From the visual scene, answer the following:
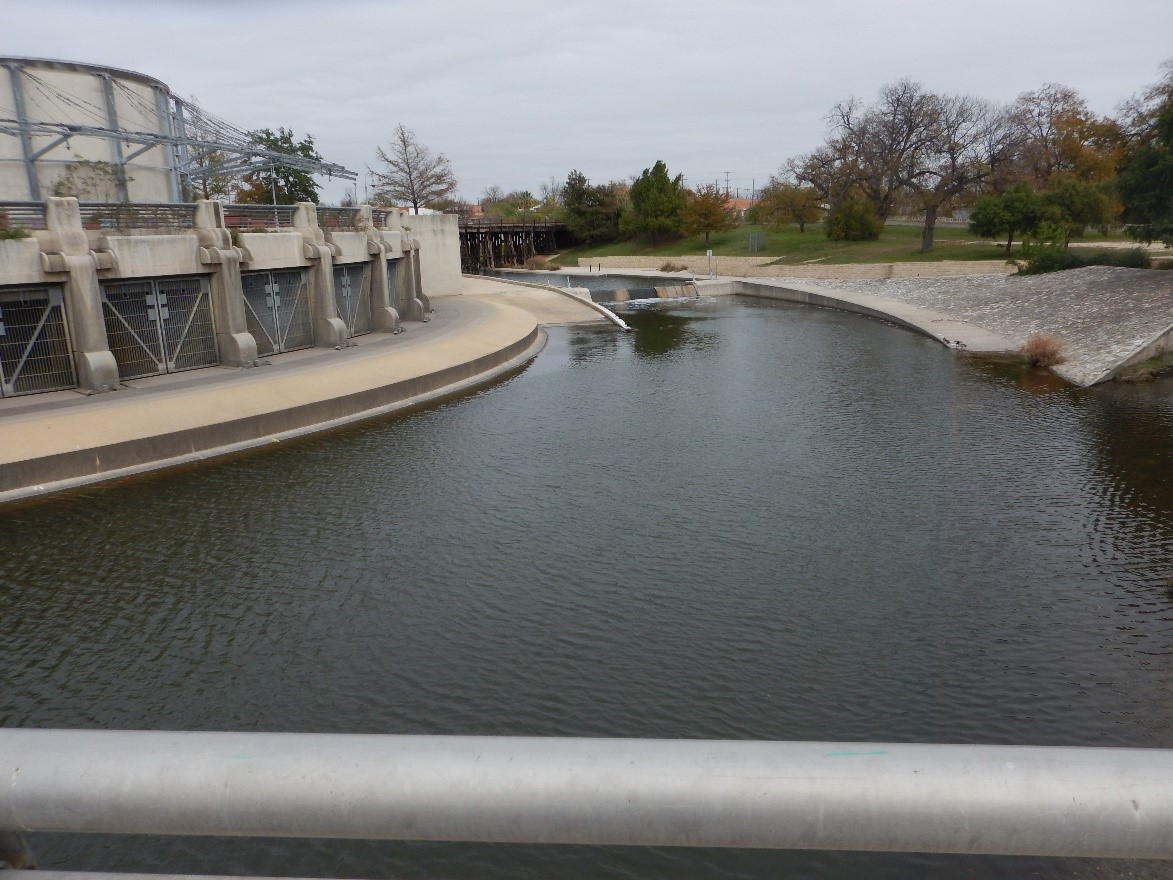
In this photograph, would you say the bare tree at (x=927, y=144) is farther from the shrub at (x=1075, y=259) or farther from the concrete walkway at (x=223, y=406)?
the concrete walkway at (x=223, y=406)

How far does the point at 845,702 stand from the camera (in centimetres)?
940

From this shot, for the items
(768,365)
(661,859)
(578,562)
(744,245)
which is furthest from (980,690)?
(744,245)

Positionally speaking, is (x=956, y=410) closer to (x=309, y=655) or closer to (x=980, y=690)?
(x=980, y=690)

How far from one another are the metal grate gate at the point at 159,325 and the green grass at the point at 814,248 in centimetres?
5024

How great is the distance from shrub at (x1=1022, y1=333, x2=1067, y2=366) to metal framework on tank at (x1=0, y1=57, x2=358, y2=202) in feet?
93.9

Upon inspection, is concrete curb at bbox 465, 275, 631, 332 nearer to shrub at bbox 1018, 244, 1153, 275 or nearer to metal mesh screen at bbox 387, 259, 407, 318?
metal mesh screen at bbox 387, 259, 407, 318

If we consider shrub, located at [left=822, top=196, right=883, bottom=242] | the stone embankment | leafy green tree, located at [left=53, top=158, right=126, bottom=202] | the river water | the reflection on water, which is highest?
leafy green tree, located at [left=53, top=158, right=126, bottom=202]

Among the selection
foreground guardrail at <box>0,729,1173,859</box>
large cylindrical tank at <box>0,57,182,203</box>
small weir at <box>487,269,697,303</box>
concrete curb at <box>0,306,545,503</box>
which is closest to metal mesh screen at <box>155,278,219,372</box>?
concrete curb at <box>0,306,545,503</box>

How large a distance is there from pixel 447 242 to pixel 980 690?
4517 cm

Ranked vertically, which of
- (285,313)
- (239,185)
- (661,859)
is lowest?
(661,859)

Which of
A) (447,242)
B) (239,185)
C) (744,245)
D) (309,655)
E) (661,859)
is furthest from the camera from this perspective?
(744,245)

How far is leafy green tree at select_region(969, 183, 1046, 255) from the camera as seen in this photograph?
56719 millimetres

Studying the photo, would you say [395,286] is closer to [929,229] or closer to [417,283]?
[417,283]

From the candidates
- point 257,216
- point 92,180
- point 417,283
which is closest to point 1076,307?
point 417,283
